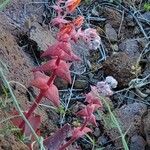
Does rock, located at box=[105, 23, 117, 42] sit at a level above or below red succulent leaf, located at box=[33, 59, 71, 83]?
below

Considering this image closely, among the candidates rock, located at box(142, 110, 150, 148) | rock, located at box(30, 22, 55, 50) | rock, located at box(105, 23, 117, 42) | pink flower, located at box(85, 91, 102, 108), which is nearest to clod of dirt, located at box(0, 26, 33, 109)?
rock, located at box(30, 22, 55, 50)

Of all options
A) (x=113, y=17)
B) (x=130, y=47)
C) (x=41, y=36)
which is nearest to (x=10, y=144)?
(x=41, y=36)

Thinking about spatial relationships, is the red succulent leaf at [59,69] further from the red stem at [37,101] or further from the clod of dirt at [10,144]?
the clod of dirt at [10,144]

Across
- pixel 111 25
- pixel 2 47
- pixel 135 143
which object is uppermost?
pixel 2 47

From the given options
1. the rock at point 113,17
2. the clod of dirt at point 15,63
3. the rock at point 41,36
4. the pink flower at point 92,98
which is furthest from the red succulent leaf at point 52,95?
the rock at point 113,17

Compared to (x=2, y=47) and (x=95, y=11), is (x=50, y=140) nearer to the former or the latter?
(x=2, y=47)

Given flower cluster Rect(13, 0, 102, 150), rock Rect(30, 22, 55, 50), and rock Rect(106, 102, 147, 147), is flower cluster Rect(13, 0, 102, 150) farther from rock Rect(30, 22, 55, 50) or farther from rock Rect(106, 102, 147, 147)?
rock Rect(30, 22, 55, 50)

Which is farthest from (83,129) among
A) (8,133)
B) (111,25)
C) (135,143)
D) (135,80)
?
(111,25)
